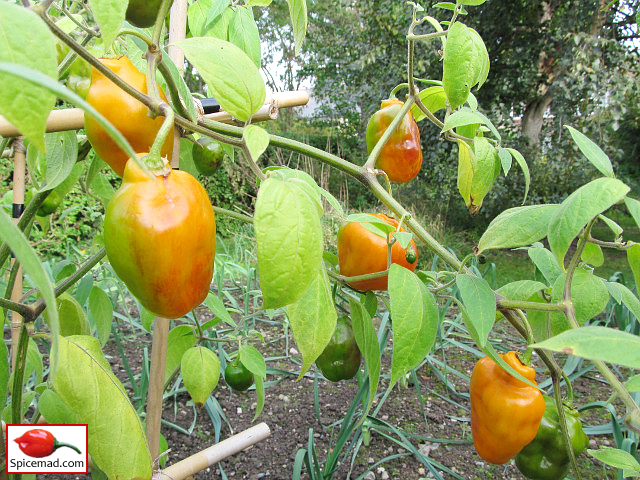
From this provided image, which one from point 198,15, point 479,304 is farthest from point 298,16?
point 479,304

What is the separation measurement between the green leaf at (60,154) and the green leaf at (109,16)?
0.65 feet

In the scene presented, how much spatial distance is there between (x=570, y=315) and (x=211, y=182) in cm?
456

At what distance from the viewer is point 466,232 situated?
4.29 m

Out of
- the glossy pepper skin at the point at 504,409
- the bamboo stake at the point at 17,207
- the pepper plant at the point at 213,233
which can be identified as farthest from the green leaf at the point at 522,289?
the bamboo stake at the point at 17,207

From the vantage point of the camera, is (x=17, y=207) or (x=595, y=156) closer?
(x=595, y=156)

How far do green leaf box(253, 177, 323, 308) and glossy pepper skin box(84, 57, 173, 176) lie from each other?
4.9 inches

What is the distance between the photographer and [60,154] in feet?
1.50

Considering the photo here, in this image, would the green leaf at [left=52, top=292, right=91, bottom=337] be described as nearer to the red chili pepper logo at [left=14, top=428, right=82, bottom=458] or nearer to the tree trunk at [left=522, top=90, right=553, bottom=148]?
the red chili pepper logo at [left=14, top=428, right=82, bottom=458]

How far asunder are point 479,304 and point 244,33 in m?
0.42

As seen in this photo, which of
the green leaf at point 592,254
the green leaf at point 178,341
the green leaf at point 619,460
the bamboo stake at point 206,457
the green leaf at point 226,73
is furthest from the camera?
the green leaf at point 178,341

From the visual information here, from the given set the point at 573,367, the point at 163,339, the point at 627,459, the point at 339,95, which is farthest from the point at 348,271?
the point at 339,95

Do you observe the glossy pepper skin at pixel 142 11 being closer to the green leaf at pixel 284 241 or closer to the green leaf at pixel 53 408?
the green leaf at pixel 284 241

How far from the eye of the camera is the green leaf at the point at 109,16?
0.87ft

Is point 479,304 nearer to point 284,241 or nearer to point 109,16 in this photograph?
point 284,241
